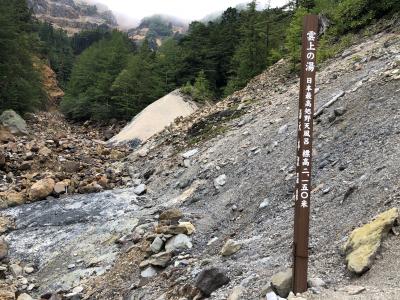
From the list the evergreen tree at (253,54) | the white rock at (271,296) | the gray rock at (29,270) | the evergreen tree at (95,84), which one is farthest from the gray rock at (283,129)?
the evergreen tree at (95,84)

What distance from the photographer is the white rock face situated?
28289 millimetres

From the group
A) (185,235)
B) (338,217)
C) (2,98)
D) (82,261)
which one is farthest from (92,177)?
(2,98)

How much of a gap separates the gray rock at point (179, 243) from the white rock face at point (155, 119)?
17.9 meters

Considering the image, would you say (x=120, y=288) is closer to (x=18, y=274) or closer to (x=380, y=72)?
(x=18, y=274)

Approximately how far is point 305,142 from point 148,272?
4865 mm

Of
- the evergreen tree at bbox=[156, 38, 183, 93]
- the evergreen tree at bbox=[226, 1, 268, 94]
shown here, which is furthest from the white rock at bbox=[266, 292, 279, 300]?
the evergreen tree at bbox=[156, 38, 183, 93]

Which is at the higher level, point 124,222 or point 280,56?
point 280,56

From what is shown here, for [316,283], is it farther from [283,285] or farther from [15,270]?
[15,270]

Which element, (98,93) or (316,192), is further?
(98,93)

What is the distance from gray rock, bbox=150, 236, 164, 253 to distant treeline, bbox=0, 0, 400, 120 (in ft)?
41.4

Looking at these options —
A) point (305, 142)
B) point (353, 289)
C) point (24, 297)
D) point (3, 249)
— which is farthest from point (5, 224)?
point (353, 289)

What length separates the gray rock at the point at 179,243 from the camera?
934cm

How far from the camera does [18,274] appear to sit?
35.9 feet

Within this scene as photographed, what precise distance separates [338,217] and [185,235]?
346cm
